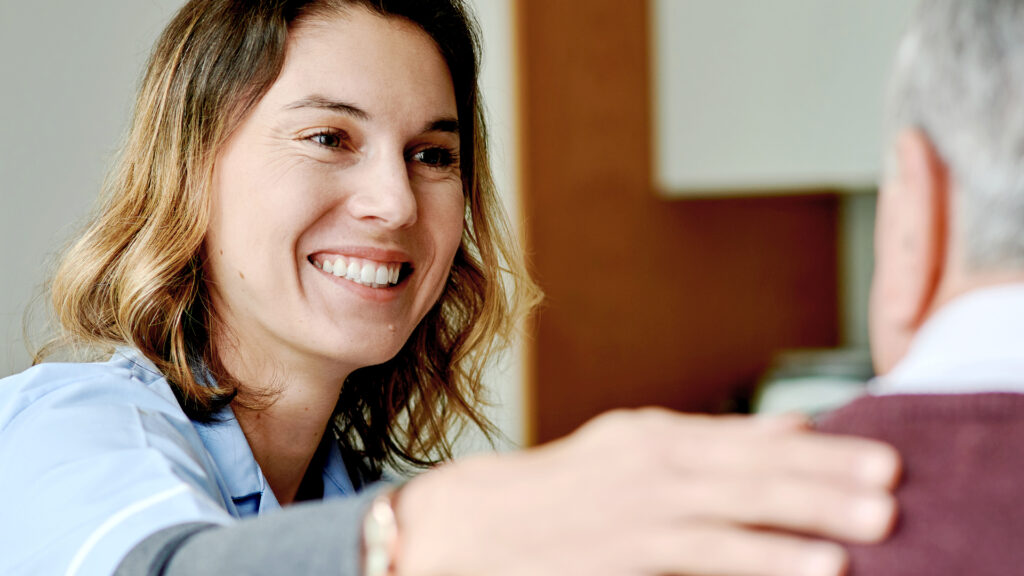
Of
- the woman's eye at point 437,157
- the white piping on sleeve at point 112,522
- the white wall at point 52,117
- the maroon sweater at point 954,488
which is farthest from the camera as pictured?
the white wall at point 52,117

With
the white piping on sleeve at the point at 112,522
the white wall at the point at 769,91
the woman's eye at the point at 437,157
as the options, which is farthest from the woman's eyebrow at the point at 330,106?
the white wall at the point at 769,91

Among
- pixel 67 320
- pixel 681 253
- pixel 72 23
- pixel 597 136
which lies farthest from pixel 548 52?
pixel 67 320

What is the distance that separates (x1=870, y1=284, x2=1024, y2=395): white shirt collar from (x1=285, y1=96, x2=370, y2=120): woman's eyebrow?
73cm

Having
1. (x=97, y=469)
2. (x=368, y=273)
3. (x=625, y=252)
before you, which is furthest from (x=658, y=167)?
(x=97, y=469)

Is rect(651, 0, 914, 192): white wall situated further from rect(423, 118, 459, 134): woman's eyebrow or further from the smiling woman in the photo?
rect(423, 118, 459, 134): woman's eyebrow

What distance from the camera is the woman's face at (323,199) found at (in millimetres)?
1187

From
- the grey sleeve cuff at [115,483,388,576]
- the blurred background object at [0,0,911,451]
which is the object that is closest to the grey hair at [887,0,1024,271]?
the grey sleeve cuff at [115,483,388,576]

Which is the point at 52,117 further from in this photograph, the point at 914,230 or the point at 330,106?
the point at 914,230

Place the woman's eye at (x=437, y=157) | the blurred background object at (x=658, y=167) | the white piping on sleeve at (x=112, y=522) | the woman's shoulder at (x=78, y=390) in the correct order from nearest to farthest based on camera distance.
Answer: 1. the white piping on sleeve at (x=112, y=522)
2. the woman's shoulder at (x=78, y=390)
3. the woman's eye at (x=437, y=157)
4. the blurred background object at (x=658, y=167)

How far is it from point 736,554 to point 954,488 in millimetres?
110

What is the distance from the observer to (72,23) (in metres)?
2.03

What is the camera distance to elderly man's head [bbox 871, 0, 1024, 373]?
0.58 metres

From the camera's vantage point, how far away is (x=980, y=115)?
0.59 m

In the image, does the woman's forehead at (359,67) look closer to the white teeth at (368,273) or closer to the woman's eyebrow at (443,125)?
the woman's eyebrow at (443,125)
